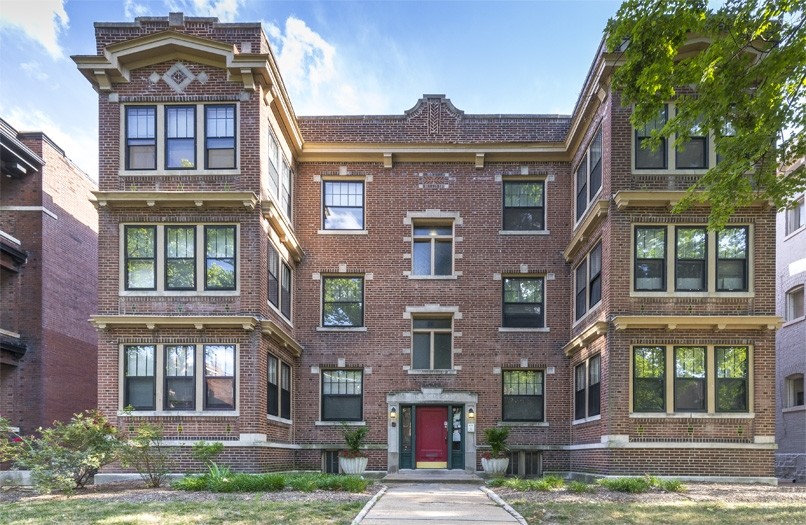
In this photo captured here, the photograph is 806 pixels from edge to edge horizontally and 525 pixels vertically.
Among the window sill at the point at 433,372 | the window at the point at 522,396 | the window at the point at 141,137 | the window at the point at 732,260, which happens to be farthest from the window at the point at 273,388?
the window at the point at 732,260

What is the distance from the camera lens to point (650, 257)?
1539cm

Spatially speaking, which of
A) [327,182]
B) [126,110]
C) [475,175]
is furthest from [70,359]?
[475,175]

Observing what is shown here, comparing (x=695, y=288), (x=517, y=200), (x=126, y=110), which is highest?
(x=126, y=110)

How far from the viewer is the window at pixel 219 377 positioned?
1540cm

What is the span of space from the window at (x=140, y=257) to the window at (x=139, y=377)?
65.9 inches

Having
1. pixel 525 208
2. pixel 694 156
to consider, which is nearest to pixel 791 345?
pixel 694 156

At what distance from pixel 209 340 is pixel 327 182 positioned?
7.09 meters

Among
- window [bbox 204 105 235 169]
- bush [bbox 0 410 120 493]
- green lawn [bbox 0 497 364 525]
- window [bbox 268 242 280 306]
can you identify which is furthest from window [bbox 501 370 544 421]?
bush [bbox 0 410 120 493]

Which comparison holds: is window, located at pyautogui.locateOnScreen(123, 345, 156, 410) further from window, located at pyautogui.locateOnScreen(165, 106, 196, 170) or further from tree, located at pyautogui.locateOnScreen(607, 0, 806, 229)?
tree, located at pyautogui.locateOnScreen(607, 0, 806, 229)

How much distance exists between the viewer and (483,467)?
1830 cm

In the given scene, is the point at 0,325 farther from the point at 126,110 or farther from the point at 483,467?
the point at 483,467

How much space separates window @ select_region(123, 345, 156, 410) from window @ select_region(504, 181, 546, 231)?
11612mm

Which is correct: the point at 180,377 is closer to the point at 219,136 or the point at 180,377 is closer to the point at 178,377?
the point at 178,377

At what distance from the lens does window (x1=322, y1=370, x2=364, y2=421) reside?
19.3 m
